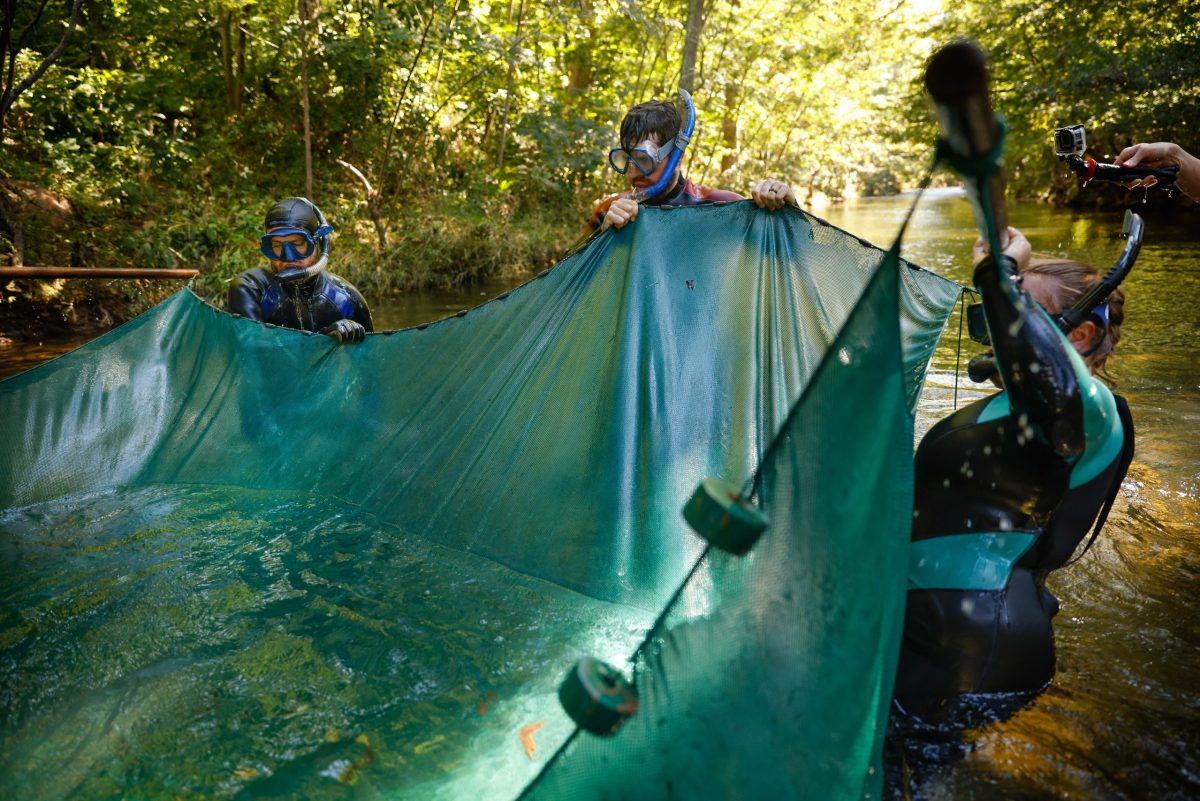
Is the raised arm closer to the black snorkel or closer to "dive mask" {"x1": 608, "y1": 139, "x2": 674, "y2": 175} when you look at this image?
the black snorkel

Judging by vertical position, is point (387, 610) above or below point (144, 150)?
below

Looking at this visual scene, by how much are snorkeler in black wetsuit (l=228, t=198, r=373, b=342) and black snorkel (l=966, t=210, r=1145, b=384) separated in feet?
10.2

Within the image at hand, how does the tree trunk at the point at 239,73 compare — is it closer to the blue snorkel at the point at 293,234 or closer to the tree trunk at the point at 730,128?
the tree trunk at the point at 730,128

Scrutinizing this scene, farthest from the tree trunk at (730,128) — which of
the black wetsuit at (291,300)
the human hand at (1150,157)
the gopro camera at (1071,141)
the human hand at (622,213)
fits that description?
the gopro camera at (1071,141)

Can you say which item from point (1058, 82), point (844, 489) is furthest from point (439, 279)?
point (1058, 82)

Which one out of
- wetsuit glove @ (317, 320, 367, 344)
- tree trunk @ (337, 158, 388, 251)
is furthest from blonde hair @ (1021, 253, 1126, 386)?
tree trunk @ (337, 158, 388, 251)

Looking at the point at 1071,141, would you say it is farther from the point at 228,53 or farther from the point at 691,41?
the point at 228,53

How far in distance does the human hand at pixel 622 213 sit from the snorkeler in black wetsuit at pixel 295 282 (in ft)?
5.90

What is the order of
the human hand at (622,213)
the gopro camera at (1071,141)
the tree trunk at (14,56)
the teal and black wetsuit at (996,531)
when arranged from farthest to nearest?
the tree trunk at (14,56) → the human hand at (622,213) → the gopro camera at (1071,141) → the teal and black wetsuit at (996,531)

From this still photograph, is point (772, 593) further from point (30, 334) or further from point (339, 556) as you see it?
point (30, 334)

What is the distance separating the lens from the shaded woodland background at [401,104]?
9.13m

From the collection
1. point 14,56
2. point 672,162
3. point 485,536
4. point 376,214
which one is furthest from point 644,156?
point 376,214

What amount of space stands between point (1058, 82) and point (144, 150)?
48.2 ft

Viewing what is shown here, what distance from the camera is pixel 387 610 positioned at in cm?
248
